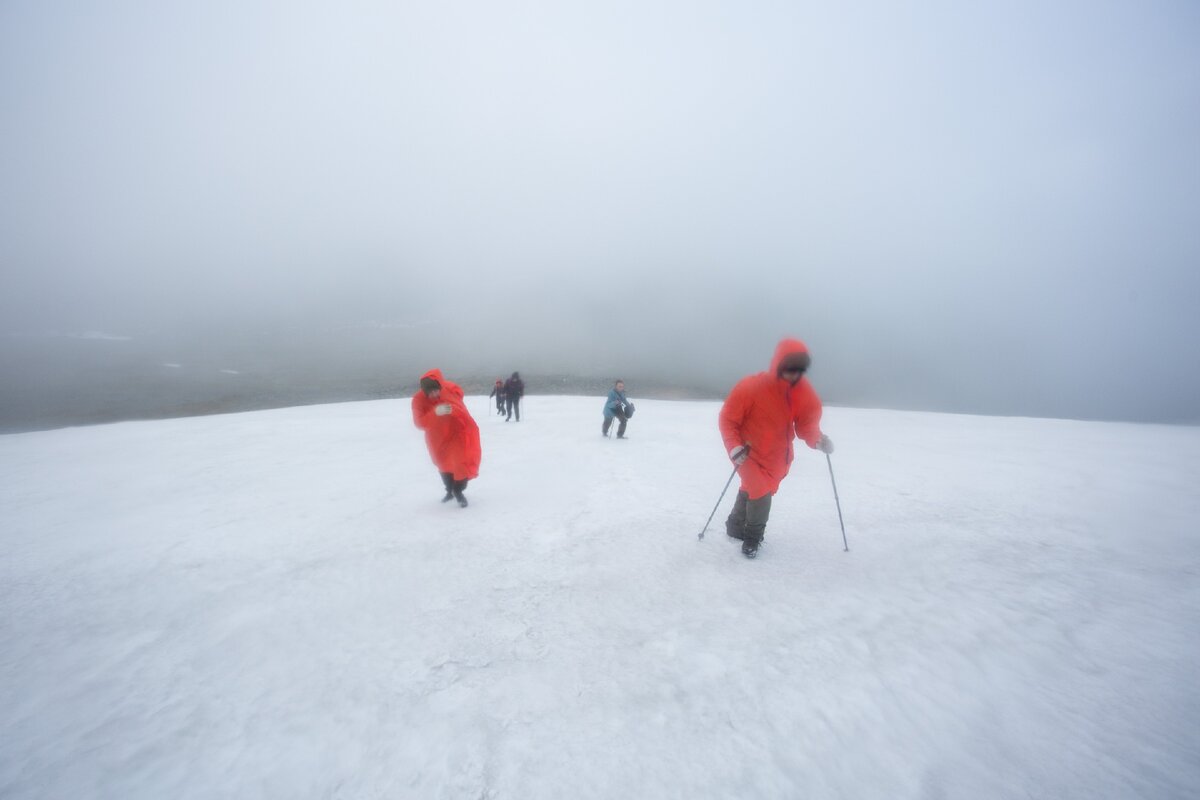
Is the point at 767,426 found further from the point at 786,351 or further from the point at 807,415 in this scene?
the point at 786,351

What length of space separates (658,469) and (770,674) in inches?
215

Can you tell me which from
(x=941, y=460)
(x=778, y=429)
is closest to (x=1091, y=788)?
(x=778, y=429)

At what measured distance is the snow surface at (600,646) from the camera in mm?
2482

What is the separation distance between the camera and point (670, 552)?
195 inches

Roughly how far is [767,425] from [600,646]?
8.25 feet

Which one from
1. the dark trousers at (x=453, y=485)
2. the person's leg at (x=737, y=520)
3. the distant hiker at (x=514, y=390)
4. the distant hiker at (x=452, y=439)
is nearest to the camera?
the person's leg at (x=737, y=520)

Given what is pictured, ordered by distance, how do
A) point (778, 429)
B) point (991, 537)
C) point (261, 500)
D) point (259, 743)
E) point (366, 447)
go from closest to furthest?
point (259, 743) → point (778, 429) → point (991, 537) → point (261, 500) → point (366, 447)

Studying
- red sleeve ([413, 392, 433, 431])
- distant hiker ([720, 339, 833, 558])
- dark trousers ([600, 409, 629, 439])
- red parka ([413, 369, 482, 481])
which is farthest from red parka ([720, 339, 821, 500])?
dark trousers ([600, 409, 629, 439])

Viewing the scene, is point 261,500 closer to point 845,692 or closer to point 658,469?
point 658,469

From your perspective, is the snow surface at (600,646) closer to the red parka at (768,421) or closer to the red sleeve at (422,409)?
the red parka at (768,421)

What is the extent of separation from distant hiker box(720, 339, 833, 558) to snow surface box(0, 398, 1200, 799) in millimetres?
760

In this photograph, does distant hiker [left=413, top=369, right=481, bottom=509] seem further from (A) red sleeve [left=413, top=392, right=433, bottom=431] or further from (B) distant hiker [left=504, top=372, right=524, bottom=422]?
(B) distant hiker [left=504, top=372, right=524, bottom=422]

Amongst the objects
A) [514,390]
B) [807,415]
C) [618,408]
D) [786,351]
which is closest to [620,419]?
[618,408]

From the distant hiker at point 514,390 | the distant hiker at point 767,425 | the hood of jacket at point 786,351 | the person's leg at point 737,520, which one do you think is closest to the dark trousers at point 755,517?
the distant hiker at point 767,425
